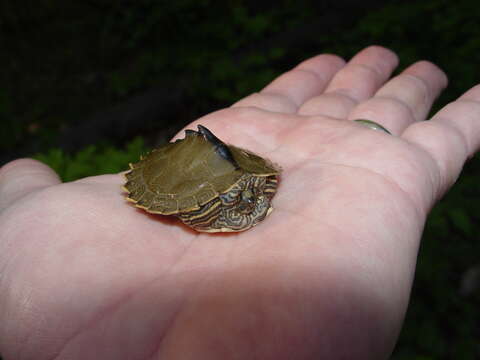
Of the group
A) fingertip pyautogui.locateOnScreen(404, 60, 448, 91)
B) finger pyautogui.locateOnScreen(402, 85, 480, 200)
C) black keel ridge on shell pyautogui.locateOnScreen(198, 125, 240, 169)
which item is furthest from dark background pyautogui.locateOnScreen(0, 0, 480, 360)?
black keel ridge on shell pyautogui.locateOnScreen(198, 125, 240, 169)

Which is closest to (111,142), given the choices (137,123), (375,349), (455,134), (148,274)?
(137,123)

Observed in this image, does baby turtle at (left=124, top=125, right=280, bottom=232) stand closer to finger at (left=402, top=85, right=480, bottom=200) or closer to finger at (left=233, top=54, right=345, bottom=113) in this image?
finger at (left=402, top=85, right=480, bottom=200)

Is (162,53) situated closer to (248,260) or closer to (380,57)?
(380,57)

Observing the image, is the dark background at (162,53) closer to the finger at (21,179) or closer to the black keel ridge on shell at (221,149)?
the finger at (21,179)

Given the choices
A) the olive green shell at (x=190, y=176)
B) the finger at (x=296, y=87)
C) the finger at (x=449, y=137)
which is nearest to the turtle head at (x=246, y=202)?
the olive green shell at (x=190, y=176)

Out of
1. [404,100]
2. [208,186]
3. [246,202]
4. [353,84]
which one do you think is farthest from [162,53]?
[246,202]

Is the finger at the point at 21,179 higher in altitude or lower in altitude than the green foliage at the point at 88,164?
higher
